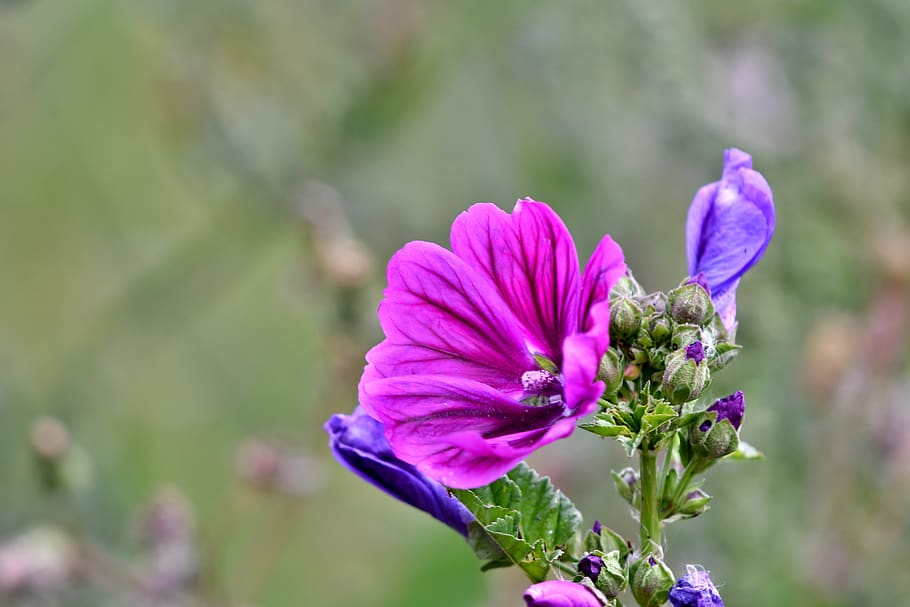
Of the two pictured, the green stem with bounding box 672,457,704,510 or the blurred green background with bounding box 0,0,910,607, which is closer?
the green stem with bounding box 672,457,704,510

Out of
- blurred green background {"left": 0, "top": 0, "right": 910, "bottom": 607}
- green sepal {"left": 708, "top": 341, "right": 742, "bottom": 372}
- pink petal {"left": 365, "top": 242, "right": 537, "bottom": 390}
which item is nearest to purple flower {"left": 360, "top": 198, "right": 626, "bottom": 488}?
pink petal {"left": 365, "top": 242, "right": 537, "bottom": 390}

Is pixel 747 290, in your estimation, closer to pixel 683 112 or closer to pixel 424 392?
pixel 683 112

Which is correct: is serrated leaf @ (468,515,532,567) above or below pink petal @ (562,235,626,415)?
below

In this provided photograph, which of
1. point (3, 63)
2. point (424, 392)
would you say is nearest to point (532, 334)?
point (424, 392)

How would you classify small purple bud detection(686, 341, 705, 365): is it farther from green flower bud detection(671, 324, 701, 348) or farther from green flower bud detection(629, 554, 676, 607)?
green flower bud detection(629, 554, 676, 607)

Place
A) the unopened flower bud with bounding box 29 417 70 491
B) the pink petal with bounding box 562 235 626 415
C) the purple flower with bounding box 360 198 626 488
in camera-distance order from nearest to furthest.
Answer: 1. the pink petal with bounding box 562 235 626 415
2. the purple flower with bounding box 360 198 626 488
3. the unopened flower bud with bounding box 29 417 70 491

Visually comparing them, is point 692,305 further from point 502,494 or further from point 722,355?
point 502,494
